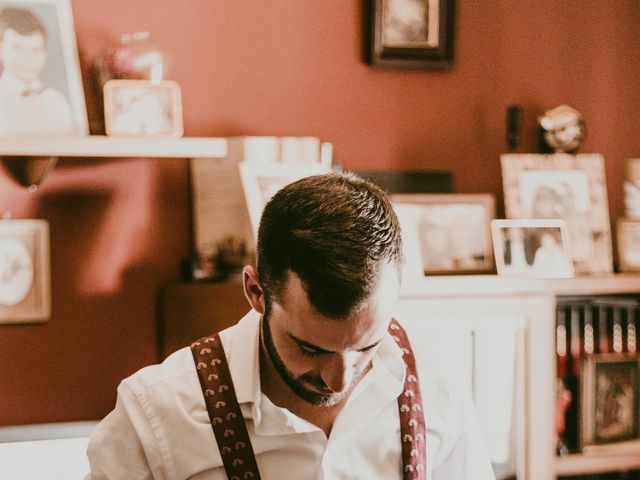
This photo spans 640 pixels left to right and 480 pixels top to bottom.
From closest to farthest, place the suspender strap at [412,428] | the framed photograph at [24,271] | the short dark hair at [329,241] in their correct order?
the short dark hair at [329,241] < the suspender strap at [412,428] < the framed photograph at [24,271]

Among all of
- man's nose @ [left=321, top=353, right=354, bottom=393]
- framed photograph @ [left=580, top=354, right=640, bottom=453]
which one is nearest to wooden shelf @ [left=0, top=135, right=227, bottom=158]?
man's nose @ [left=321, top=353, right=354, bottom=393]

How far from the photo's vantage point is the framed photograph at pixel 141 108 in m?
1.98

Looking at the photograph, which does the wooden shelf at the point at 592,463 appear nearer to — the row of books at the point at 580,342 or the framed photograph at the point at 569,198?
the row of books at the point at 580,342

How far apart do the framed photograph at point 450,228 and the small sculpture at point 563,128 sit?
1.06ft

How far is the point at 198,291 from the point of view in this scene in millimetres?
2107

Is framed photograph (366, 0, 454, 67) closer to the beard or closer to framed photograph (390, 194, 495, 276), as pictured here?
framed photograph (390, 194, 495, 276)

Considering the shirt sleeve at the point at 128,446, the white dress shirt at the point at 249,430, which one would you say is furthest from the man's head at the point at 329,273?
the shirt sleeve at the point at 128,446

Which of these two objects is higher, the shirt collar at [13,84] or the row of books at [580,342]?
the shirt collar at [13,84]

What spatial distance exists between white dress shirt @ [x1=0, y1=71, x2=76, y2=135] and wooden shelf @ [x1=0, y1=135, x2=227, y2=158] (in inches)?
4.5

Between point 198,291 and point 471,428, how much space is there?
34.2 inches

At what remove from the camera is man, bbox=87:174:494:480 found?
1229 mm

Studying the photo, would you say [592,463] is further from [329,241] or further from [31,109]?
[31,109]

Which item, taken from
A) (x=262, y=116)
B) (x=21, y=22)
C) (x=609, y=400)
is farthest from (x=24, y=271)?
(x=609, y=400)

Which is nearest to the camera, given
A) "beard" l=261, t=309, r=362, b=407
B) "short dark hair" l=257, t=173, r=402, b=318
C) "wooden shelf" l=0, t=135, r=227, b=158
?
"short dark hair" l=257, t=173, r=402, b=318
